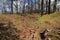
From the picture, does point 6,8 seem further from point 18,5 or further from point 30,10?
point 30,10

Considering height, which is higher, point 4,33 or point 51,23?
point 51,23

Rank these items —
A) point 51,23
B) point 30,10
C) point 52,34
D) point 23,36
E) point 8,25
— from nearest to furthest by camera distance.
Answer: point 52,34 < point 51,23 < point 23,36 < point 8,25 < point 30,10

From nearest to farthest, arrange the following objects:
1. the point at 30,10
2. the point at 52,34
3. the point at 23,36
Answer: the point at 52,34, the point at 23,36, the point at 30,10

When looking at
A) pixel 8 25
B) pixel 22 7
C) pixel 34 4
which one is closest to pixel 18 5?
pixel 22 7

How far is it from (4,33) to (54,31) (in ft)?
14.5

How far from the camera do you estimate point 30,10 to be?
4628 cm

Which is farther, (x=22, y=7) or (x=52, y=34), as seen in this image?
(x=22, y=7)

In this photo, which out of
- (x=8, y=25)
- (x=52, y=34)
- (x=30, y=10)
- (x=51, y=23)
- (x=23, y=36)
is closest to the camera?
(x=52, y=34)

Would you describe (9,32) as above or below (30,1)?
below

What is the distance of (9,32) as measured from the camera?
1384 centimetres

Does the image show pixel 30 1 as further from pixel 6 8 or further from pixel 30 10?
pixel 6 8

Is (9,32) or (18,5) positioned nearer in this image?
(9,32)

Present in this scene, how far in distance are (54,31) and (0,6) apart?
38755mm

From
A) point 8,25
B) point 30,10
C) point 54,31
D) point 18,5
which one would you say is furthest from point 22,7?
point 54,31
